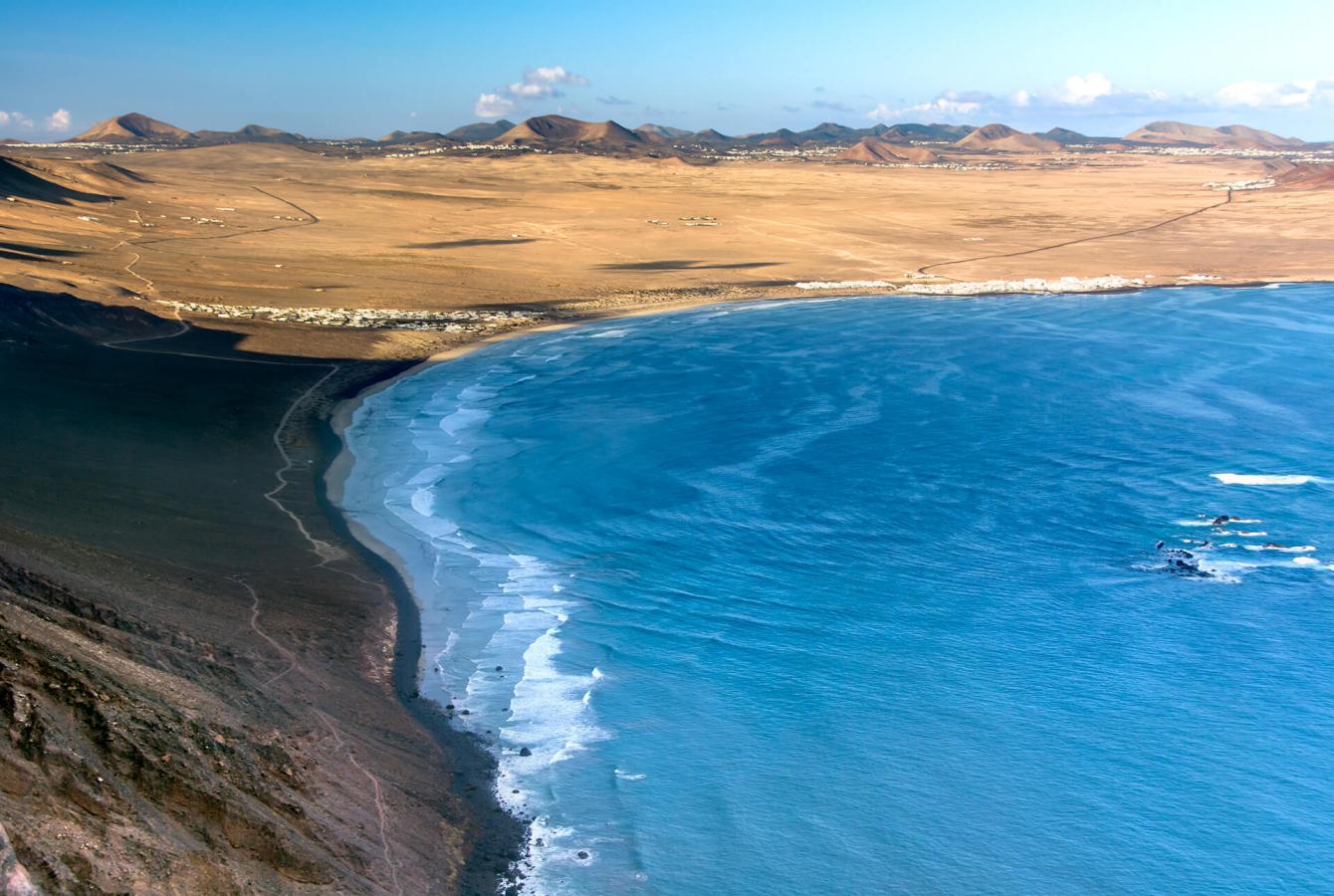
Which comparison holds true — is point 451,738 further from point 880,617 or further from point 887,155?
point 887,155

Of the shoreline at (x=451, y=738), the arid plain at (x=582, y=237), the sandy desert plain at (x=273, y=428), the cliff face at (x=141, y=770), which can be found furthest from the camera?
the arid plain at (x=582, y=237)

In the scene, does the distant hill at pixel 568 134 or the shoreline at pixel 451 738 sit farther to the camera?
the distant hill at pixel 568 134

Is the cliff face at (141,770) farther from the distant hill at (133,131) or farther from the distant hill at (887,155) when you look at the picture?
the distant hill at (133,131)

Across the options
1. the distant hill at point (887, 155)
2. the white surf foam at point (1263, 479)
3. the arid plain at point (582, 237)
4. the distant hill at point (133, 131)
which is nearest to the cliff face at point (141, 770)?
the white surf foam at point (1263, 479)

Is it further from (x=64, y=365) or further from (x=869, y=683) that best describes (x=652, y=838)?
(x=64, y=365)

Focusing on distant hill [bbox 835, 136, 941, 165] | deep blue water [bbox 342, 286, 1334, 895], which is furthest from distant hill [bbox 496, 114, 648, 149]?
deep blue water [bbox 342, 286, 1334, 895]
